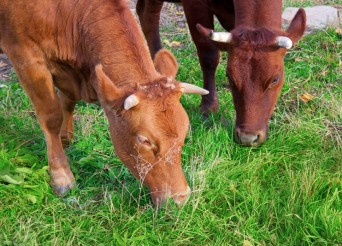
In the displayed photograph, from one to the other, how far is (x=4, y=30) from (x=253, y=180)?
2.29 m

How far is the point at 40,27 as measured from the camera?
3.99 meters

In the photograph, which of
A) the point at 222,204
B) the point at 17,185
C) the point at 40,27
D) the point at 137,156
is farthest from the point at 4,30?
the point at 222,204

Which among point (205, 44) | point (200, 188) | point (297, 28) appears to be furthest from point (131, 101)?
point (205, 44)

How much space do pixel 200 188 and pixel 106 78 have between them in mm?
1089

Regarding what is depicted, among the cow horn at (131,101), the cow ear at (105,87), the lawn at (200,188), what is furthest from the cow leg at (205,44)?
the cow horn at (131,101)

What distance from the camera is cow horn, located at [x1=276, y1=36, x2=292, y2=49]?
4336 millimetres

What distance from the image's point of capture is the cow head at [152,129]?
3326 mm

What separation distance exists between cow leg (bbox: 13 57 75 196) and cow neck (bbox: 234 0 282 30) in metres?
1.82

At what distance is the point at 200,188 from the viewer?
12.6ft

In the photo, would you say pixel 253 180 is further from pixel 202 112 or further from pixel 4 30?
pixel 4 30

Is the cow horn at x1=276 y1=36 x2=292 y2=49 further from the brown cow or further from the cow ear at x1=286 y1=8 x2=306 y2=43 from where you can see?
the brown cow

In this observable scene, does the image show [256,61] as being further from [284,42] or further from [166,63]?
[166,63]

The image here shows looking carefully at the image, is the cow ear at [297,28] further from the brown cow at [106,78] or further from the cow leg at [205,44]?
the brown cow at [106,78]

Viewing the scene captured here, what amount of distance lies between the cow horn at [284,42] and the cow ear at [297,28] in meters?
0.30
